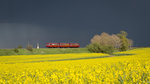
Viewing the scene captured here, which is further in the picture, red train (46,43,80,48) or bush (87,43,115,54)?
red train (46,43,80,48)

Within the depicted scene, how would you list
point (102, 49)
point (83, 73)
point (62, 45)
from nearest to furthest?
point (83, 73) < point (102, 49) < point (62, 45)

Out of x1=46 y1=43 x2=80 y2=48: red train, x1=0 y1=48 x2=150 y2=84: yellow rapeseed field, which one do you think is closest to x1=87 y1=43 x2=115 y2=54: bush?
x1=46 y1=43 x2=80 y2=48: red train

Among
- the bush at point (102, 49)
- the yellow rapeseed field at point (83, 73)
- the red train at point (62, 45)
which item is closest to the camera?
→ the yellow rapeseed field at point (83, 73)

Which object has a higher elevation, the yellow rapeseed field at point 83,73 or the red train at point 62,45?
the red train at point 62,45

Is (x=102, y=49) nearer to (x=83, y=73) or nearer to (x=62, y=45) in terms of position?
(x=62, y=45)

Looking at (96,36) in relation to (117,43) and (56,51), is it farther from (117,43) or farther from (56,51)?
(56,51)

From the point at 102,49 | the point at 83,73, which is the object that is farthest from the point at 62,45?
the point at 83,73

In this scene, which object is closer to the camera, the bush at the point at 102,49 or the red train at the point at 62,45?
the bush at the point at 102,49

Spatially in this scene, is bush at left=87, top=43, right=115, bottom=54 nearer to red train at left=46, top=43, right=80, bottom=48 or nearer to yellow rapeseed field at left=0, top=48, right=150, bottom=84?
red train at left=46, top=43, right=80, bottom=48

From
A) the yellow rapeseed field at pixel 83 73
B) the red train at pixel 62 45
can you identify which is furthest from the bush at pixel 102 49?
the yellow rapeseed field at pixel 83 73

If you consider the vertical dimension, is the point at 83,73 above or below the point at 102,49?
below

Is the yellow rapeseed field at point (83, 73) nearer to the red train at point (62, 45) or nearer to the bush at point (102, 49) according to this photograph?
the bush at point (102, 49)

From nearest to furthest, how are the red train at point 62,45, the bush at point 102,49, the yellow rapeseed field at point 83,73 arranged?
the yellow rapeseed field at point 83,73
the bush at point 102,49
the red train at point 62,45

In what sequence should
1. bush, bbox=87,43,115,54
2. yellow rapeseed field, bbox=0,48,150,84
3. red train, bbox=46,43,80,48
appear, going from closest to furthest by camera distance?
yellow rapeseed field, bbox=0,48,150,84
bush, bbox=87,43,115,54
red train, bbox=46,43,80,48
